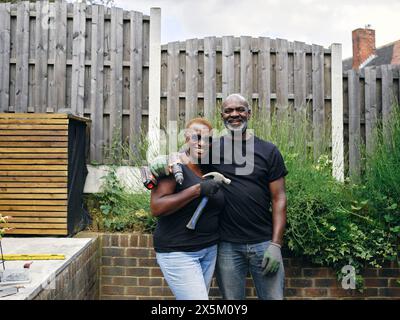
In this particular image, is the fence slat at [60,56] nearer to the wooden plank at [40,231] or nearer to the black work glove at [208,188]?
the wooden plank at [40,231]

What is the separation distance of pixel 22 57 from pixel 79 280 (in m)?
3.43

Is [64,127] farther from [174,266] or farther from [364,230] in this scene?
[364,230]

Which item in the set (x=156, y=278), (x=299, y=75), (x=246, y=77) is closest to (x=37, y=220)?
(x=156, y=278)

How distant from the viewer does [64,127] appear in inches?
169

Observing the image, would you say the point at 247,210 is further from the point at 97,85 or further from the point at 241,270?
the point at 97,85

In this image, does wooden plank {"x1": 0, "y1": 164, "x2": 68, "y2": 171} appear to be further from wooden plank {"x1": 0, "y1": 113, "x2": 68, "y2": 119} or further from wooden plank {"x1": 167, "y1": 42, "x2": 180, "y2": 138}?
wooden plank {"x1": 167, "y1": 42, "x2": 180, "y2": 138}

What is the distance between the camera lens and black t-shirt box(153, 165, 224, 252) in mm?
2523

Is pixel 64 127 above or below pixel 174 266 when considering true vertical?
above

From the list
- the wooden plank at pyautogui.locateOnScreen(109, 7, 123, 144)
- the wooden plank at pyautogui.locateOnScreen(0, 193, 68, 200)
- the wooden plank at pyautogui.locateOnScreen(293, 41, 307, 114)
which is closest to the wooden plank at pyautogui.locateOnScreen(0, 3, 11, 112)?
the wooden plank at pyautogui.locateOnScreen(109, 7, 123, 144)

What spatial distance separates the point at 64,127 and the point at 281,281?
2.63m

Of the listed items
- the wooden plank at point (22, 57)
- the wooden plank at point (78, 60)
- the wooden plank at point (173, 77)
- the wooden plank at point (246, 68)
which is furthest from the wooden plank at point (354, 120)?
the wooden plank at point (22, 57)

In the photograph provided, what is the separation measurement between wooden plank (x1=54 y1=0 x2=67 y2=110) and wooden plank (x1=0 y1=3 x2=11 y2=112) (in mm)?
626
